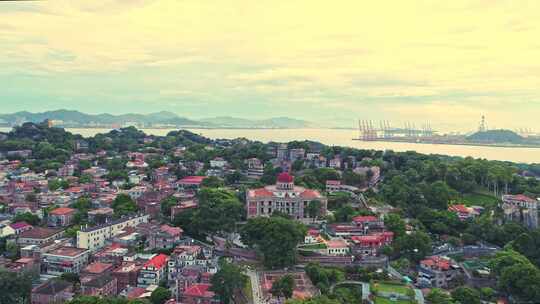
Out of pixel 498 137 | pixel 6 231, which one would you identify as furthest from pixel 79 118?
pixel 6 231

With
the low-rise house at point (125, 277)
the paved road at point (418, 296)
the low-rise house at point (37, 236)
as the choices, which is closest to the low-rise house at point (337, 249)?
the paved road at point (418, 296)

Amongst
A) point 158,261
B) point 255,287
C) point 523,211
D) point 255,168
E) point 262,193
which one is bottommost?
point 255,287

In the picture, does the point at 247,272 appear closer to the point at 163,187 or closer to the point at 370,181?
the point at 163,187

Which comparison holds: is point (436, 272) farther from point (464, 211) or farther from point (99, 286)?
point (99, 286)

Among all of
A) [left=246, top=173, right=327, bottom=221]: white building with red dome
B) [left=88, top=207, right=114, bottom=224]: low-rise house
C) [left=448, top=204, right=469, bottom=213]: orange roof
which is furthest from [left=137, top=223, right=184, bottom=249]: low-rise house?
[left=448, top=204, right=469, bottom=213]: orange roof

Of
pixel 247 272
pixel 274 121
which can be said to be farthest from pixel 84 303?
pixel 274 121

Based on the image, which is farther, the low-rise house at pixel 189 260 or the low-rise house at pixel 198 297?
the low-rise house at pixel 189 260

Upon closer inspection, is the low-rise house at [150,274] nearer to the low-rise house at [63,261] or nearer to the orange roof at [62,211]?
the low-rise house at [63,261]
